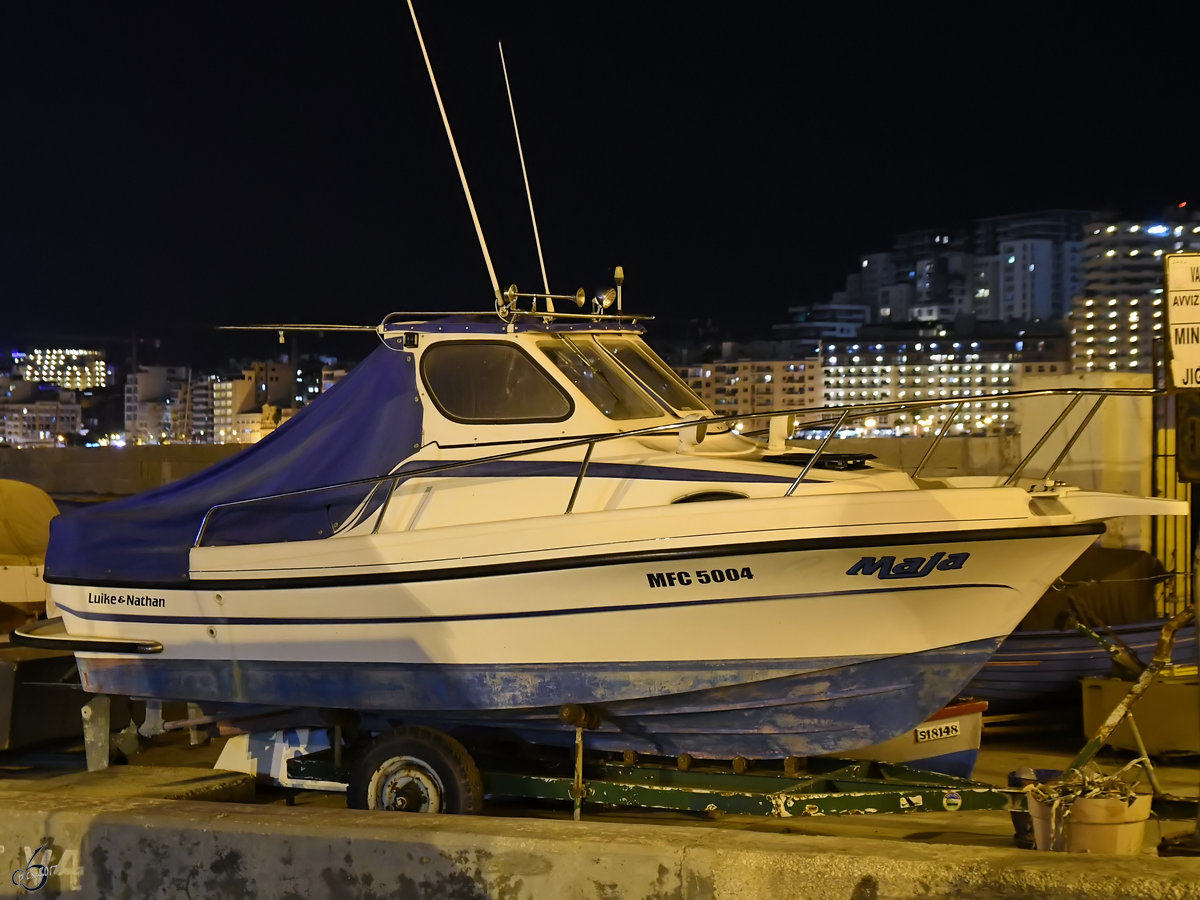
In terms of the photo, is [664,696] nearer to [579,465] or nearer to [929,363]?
[579,465]

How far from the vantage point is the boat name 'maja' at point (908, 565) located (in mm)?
5805

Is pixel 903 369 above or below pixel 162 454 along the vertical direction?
above

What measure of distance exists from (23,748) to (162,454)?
58.6 ft

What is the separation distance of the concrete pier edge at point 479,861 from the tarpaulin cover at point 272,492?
2.16 metres

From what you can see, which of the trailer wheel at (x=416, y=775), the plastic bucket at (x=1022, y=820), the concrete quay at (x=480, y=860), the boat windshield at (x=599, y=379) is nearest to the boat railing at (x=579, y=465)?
the boat windshield at (x=599, y=379)

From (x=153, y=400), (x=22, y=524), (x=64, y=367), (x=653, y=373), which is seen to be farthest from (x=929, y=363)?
(x=653, y=373)

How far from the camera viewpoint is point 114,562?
723cm

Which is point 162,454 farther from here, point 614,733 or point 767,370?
point 767,370

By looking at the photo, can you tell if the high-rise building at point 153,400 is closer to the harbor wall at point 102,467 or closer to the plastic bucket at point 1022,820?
the harbor wall at point 102,467

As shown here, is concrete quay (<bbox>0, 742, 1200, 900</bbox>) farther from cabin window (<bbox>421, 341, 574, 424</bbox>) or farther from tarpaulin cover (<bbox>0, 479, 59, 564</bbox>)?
tarpaulin cover (<bbox>0, 479, 59, 564</bbox>)

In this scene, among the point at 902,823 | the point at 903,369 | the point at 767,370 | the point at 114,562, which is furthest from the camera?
the point at 903,369

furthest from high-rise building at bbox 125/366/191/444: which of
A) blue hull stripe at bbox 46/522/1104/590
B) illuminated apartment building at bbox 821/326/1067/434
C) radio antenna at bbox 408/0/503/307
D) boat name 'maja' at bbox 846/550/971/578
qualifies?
boat name 'maja' at bbox 846/550/971/578

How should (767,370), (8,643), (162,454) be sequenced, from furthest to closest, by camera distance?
(767,370)
(162,454)
(8,643)

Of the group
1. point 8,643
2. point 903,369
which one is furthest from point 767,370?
point 8,643
